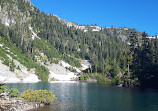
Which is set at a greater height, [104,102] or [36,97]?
[36,97]

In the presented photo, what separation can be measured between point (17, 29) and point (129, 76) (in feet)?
461

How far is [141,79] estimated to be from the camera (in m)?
90.4

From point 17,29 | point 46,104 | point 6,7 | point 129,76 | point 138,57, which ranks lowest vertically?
point 46,104

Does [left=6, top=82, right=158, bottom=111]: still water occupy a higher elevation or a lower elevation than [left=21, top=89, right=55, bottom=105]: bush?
lower

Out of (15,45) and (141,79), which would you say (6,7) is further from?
(141,79)

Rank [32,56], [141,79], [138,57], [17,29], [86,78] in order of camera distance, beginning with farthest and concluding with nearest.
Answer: [17,29], [32,56], [86,78], [138,57], [141,79]

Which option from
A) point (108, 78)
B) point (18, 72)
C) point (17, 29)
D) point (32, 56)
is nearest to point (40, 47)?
point (32, 56)

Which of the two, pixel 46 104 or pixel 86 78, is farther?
pixel 86 78

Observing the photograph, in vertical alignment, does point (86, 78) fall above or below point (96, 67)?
below

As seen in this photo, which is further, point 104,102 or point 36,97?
point 104,102

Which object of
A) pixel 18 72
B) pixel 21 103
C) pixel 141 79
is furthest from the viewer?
pixel 18 72

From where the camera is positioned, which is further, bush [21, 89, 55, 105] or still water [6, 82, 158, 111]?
still water [6, 82, 158, 111]

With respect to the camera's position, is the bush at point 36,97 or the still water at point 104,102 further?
the still water at point 104,102

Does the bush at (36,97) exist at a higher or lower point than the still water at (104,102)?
higher
